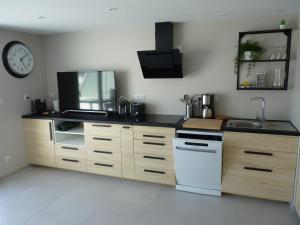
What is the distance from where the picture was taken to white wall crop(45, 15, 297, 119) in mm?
3023

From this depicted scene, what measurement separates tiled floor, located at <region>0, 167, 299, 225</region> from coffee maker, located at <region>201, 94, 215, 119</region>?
101 centimetres

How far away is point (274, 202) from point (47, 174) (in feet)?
9.97

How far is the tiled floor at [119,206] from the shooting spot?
2.41 meters

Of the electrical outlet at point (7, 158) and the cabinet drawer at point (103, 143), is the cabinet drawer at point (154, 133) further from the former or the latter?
the electrical outlet at point (7, 158)

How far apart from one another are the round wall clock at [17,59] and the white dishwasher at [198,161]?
250cm

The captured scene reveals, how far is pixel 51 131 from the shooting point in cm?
351

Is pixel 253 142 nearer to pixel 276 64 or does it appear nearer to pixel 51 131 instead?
pixel 276 64

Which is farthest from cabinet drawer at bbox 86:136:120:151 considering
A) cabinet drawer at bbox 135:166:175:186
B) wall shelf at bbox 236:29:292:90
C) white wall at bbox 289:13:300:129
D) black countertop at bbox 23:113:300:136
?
white wall at bbox 289:13:300:129

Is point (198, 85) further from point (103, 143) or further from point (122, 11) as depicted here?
point (103, 143)

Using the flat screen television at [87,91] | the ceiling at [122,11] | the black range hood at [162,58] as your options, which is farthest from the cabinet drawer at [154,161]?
the ceiling at [122,11]

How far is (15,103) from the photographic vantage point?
11.6 ft

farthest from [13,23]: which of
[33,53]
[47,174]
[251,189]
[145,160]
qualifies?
[251,189]

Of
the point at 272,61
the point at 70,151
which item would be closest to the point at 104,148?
the point at 70,151

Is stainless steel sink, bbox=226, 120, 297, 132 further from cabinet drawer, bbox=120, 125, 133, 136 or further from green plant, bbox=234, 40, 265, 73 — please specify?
cabinet drawer, bbox=120, 125, 133, 136
